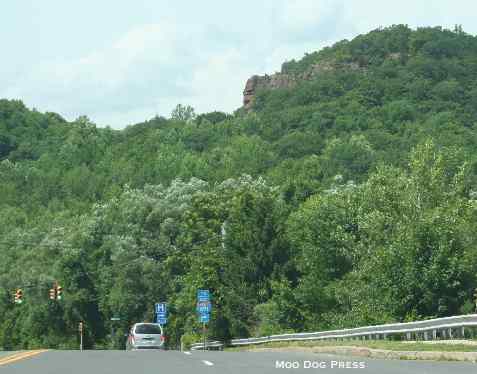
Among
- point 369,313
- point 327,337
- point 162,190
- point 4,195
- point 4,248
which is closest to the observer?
point 327,337

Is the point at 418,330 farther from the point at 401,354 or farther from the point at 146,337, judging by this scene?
the point at 146,337

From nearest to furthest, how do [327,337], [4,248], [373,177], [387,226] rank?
[327,337] → [387,226] → [373,177] → [4,248]

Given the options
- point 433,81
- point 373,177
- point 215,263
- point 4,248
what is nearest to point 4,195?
point 4,248

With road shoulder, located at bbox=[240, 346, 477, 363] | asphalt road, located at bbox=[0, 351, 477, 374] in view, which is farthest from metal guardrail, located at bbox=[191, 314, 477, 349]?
asphalt road, located at bbox=[0, 351, 477, 374]

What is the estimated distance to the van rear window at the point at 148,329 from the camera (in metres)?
45.9

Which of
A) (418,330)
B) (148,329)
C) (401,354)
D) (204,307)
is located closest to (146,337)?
(148,329)

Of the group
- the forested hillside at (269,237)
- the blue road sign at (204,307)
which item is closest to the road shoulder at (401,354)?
the forested hillside at (269,237)

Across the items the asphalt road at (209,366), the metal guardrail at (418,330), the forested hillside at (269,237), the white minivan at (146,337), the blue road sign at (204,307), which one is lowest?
the asphalt road at (209,366)

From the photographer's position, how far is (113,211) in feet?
337

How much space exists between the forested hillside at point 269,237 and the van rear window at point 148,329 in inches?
365

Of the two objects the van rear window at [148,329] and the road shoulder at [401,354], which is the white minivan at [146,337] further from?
the road shoulder at [401,354]

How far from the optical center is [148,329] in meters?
46.1

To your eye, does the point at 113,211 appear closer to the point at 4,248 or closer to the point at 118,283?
the point at 118,283

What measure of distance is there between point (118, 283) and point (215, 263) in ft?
54.0
